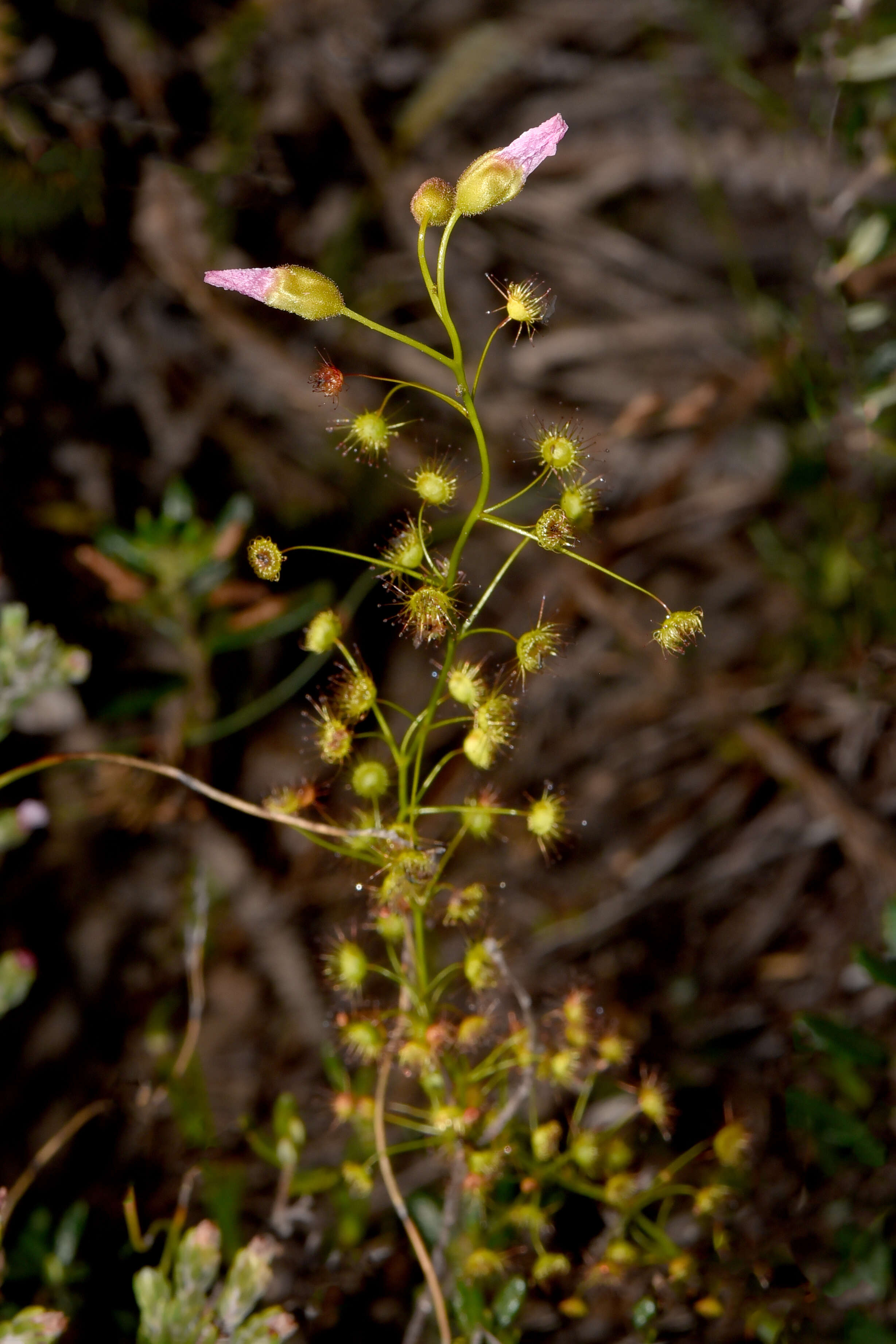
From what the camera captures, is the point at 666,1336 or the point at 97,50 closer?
the point at 666,1336

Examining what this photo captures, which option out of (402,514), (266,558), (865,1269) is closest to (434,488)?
(266,558)

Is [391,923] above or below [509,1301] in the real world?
above

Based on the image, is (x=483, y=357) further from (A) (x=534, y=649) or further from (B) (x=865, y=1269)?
(B) (x=865, y=1269)

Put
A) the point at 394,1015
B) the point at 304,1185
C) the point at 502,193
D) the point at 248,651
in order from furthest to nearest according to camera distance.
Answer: the point at 248,651, the point at 304,1185, the point at 394,1015, the point at 502,193

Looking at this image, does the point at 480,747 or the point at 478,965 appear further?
the point at 478,965

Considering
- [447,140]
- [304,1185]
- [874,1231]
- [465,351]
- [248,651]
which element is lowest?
[304,1185]

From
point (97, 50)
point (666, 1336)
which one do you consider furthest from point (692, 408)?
point (666, 1336)

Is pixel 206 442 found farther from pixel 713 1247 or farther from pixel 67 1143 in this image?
pixel 713 1247
